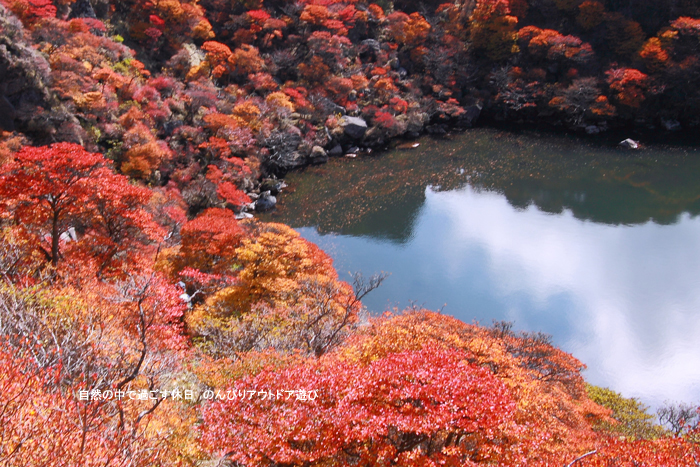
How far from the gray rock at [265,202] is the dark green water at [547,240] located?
0.76 m

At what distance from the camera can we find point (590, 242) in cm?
2156

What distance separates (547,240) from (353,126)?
16869 millimetres

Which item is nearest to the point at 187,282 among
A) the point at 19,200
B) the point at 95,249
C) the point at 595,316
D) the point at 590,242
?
the point at 95,249

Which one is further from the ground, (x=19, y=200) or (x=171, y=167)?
(x=19, y=200)

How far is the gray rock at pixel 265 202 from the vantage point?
79.8 ft

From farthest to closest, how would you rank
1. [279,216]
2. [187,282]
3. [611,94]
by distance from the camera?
1. [611,94]
2. [279,216]
3. [187,282]

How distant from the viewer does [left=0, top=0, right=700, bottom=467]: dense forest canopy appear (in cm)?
617

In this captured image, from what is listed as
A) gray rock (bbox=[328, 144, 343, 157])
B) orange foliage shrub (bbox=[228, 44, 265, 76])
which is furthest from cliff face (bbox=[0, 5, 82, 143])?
gray rock (bbox=[328, 144, 343, 157])

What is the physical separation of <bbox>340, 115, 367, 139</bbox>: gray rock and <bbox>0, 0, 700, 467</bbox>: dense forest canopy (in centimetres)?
12

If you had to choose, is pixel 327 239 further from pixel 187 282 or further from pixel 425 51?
pixel 425 51

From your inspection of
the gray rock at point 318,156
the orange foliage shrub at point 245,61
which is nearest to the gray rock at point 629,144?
the gray rock at point 318,156

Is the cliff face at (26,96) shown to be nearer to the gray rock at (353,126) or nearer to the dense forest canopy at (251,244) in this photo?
the dense forest canopy at (251,244)

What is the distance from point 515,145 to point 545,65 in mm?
9660

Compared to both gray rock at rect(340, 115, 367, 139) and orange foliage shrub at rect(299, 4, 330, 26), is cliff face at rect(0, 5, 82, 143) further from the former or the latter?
orange foliage shrub at rect(299, 4, 330, 26)
